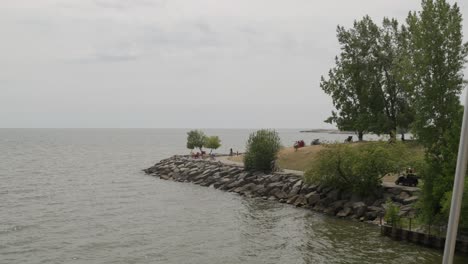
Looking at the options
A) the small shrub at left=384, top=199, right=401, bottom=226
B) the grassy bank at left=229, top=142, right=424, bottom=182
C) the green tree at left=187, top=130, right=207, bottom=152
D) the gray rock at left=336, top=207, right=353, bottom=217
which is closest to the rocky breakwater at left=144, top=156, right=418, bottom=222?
the gray rock at left=336, top=207, right=353, bottom=217

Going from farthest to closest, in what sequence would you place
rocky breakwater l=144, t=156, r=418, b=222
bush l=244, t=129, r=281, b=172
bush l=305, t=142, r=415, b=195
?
bush l=244, t=129, r=281, b=172, bush l=305, t=142, r=415, b=195, rocky breakwater l=144, t=156, r=418, b=222

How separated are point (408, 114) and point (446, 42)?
29.8 m

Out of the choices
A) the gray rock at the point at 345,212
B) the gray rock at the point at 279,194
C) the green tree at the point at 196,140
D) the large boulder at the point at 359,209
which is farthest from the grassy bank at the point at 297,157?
the green tree at the point at 196,140

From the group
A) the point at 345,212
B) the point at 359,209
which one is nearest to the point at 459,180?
the point at 359,209

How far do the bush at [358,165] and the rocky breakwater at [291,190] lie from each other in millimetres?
915

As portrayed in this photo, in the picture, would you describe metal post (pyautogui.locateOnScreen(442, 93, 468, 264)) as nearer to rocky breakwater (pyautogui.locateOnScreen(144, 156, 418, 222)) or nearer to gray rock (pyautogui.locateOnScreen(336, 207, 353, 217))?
rocky breakwater (pyautogui.locateOnScreen(144, 156, 418, 222))

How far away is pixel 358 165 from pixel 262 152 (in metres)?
19.0

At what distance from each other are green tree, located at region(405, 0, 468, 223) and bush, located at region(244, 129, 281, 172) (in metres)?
25.9

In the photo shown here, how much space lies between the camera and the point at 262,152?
57.4 metres

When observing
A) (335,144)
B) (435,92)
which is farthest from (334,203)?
(435,92)

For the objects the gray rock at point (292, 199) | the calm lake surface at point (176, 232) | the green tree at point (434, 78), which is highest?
the green tree at point (434, 78)

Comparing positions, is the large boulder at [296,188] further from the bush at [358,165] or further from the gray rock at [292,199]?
the bush at [358,165]

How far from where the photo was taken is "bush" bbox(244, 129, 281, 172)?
57.0 meters

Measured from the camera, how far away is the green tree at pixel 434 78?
29.8 m
